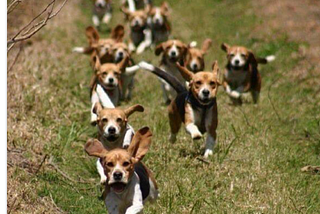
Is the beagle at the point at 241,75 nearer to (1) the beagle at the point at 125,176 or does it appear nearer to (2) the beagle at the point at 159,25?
(2) the beagle at the point at 159,25

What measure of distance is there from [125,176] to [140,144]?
1.52 feet

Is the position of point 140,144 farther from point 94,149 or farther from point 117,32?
point 117,32

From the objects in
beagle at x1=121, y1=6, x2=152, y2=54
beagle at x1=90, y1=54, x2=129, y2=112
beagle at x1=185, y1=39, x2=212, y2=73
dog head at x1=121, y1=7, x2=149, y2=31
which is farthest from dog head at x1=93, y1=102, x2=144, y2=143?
dog head at x1=121, y1=7, x2=149, y2=31

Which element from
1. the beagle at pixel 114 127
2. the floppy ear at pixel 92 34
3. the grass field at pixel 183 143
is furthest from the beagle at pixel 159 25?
the beagle at pixel 114 127

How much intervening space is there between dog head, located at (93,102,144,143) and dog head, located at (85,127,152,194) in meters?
1.07

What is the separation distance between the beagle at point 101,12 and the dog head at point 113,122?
1085 centimetres

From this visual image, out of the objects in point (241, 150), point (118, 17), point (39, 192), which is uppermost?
point (39, 192)

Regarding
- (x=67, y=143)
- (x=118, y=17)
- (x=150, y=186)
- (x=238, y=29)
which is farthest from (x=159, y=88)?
(x=118, y=17)

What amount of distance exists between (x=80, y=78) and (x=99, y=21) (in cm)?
624

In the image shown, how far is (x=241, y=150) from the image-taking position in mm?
9484

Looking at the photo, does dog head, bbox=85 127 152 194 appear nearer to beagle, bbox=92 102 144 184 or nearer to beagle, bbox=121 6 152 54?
beagle, bbox=92 102 144 184

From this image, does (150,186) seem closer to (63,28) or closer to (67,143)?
(67,143)

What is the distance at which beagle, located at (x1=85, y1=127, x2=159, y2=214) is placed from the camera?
6602 mm

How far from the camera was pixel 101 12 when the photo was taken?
759 inches
